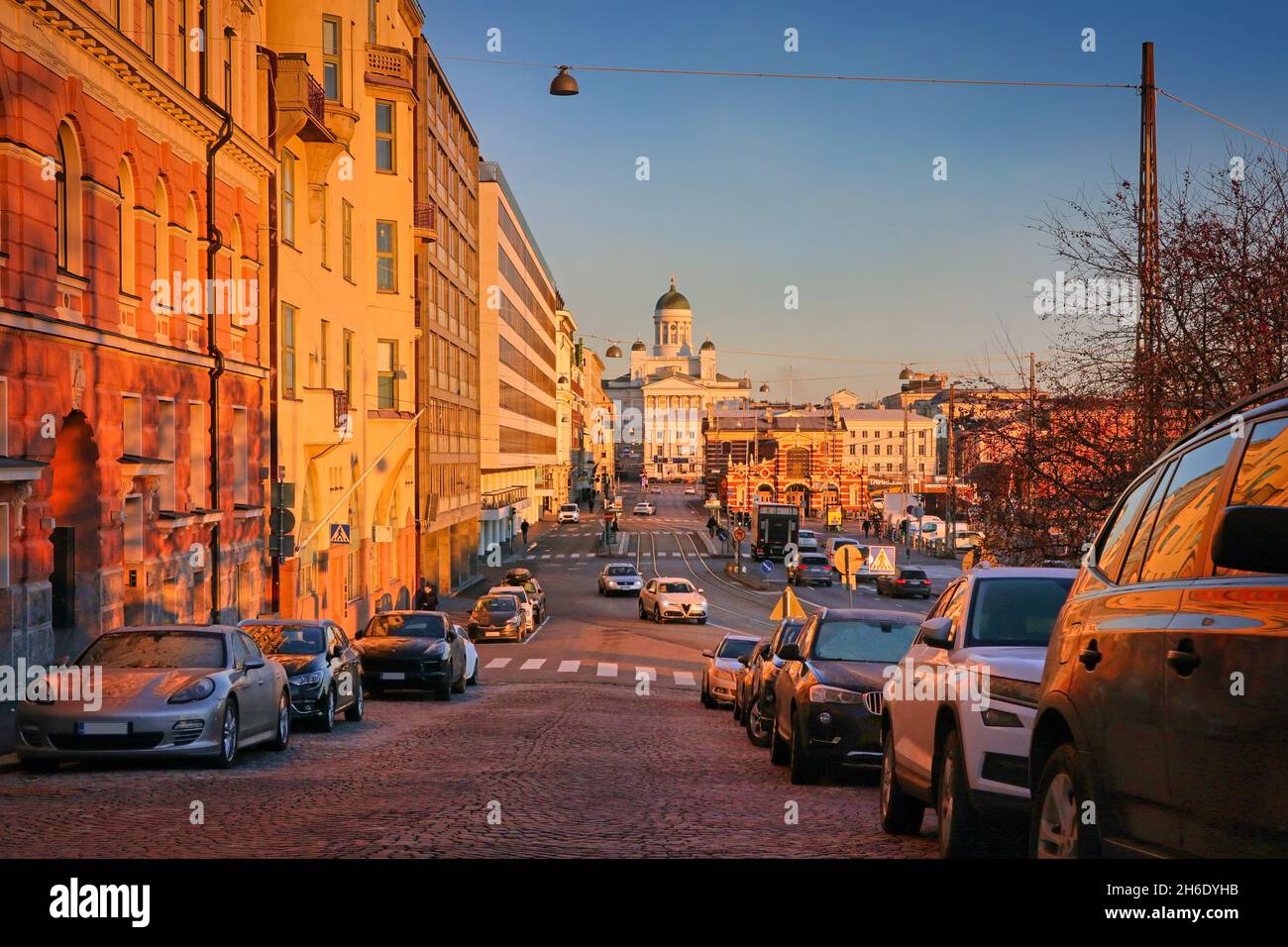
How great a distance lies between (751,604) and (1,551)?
143 feet

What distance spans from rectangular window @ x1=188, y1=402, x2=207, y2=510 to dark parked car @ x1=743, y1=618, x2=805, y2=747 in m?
12.8

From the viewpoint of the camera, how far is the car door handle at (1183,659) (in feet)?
15.8

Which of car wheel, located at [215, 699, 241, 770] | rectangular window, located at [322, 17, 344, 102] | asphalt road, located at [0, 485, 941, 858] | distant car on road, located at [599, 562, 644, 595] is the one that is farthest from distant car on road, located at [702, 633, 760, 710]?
distant car on road, located at [599, 562, 644, 595]

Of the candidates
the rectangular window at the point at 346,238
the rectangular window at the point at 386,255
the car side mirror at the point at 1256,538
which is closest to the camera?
the car side mirror at the point at 1256,538

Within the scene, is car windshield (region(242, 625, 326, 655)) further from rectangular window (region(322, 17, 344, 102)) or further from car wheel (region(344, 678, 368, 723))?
rectangular window (region(322, 17, 344, 102))

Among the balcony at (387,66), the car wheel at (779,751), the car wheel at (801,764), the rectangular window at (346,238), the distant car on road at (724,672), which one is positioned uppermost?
the balcony at (387,66)

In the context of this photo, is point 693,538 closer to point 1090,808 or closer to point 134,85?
point 134,85

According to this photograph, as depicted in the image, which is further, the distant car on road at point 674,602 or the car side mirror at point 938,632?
the distant car on road at point 674,602

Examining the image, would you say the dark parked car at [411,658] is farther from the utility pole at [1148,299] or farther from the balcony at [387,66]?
the balcony at [387,66]

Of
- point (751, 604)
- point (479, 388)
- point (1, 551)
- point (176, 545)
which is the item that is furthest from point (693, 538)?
point (1, 551)

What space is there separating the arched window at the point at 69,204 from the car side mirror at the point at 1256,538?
1999 cm

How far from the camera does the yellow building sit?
34562mm

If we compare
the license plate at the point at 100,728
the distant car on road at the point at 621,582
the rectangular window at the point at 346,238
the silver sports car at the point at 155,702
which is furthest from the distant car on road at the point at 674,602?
the license plate at the point at 100,728
